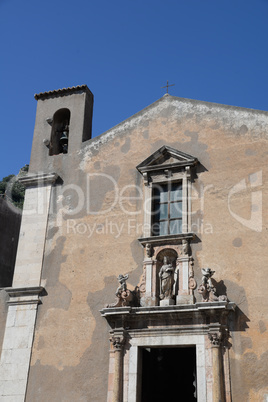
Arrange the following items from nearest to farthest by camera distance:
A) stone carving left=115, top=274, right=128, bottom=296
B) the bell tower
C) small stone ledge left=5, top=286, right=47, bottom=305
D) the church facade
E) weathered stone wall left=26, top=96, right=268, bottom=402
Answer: the church facade, weathered stone wall left=26, top=96, right=268, bottom=402, stone carving left=115, top=274, right=128, bottom=296, small stone ledge left=5, top=286, right=47, bottom=305, the bell tower

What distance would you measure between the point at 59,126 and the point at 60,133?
0.23 m

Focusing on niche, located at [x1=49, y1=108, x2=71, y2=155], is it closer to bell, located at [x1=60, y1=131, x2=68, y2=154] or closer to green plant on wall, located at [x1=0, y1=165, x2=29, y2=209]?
bell, located at [x1=60, y1=131, x2=68, y2=154]

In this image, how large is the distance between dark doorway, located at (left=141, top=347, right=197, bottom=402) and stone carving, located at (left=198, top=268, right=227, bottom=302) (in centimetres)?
190

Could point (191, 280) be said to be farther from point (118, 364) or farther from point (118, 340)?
point (118, 364)

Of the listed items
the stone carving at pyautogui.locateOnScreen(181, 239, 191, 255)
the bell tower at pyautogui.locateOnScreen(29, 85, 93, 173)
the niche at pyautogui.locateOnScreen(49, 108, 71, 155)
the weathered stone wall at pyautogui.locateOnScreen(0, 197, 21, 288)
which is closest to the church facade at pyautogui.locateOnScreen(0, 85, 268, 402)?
the stone carving at pyautogui.locateOnScreen(181, 239, 191, 255)

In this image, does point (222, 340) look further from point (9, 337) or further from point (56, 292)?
point (9, 337)

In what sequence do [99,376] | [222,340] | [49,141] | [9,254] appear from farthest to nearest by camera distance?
[9,254] → [49,141] → [99,376] → [222,340]

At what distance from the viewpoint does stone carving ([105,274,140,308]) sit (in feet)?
34.4

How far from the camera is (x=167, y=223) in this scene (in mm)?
11281

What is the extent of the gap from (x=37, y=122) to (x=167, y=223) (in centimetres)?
505

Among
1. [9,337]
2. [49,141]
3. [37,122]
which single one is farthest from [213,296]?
[37,122]

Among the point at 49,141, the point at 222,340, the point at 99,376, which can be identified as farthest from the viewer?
the point at 49,141

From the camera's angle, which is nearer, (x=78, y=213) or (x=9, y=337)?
(x=9, y=337)

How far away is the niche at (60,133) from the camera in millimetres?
13648
